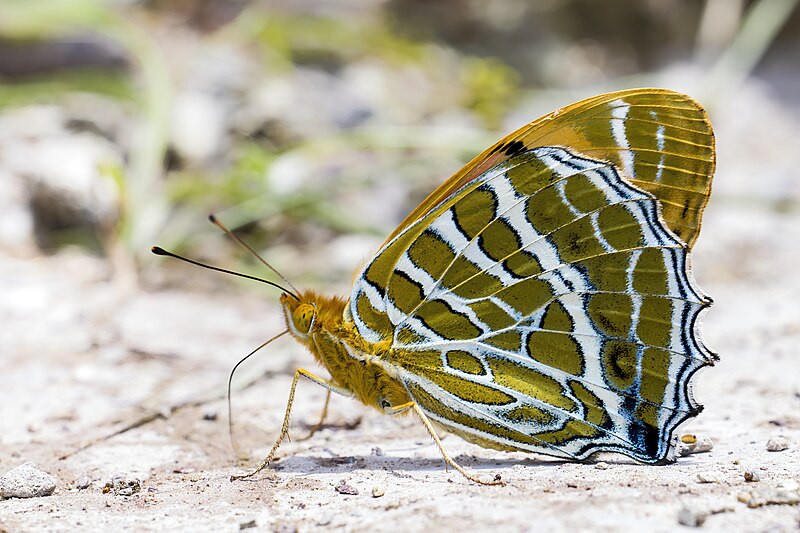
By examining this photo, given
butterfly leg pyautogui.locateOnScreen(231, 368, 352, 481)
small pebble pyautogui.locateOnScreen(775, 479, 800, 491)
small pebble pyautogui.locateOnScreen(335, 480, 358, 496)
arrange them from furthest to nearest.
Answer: butterfly leg pyautogui.locateOnScreen(231, 368, 352, 481) → small pebble pyautogui.locateOnScreen(335, 480, 358, 496) → small pebble pyautogui.locateOnScreen(775, 479, 800, 491)

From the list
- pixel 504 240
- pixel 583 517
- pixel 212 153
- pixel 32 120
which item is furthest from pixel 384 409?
pixel 32 120

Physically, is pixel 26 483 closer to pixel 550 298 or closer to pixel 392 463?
pixel 392 463

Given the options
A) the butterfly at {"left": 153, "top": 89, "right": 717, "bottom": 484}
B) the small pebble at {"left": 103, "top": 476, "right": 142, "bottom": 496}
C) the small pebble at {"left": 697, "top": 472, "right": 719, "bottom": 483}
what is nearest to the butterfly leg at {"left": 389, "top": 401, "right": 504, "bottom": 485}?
the butterfly at {"left": 153, "top": 89, "right": 717, "bottom": 484}

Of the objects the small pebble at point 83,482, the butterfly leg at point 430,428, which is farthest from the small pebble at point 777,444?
the small pebble at point 83,482

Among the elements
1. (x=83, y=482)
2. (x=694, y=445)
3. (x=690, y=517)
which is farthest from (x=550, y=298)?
(x=83, y=482)

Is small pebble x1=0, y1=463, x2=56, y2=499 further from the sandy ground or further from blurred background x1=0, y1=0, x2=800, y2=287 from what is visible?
blurred background x1=0, y1=0, x2=800, y2=287
